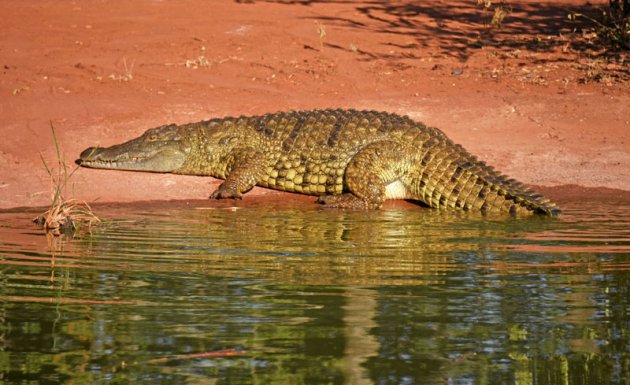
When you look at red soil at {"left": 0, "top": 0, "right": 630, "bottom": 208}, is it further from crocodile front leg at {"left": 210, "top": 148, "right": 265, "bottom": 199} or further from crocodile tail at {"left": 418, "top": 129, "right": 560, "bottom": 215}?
crocodile tail at {"left": 418, "top": 129, "right": 560, "bottom": 215}

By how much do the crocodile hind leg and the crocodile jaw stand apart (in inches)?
73.8

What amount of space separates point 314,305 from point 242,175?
18.6ft

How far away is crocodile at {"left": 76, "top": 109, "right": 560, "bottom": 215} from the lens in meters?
10.3

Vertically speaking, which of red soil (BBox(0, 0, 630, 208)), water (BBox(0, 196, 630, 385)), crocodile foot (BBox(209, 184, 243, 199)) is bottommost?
water (BBox(0, 196, 630, 385))

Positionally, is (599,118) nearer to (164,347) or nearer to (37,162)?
(37,162)

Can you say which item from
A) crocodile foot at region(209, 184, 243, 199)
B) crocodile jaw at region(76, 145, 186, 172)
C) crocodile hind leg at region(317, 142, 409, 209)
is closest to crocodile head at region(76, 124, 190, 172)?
crocodile jaw at region(76, 145, 186, 172)

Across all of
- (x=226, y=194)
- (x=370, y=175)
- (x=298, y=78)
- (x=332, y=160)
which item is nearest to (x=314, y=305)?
(x=370, y=175)

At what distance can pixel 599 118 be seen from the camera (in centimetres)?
1313

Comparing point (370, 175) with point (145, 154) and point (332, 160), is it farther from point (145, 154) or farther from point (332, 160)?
point (145, 154)

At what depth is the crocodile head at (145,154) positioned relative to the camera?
11.2 meters

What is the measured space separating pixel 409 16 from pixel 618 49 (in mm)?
4452

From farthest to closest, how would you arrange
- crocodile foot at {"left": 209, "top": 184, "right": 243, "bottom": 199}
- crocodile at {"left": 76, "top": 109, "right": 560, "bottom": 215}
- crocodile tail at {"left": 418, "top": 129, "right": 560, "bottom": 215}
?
crocodile foot at {"left": 209, "top": 184, "right": 243, "bottom": 199}, crocodile at {"left": 76, "top": 109, "right": 560, "bottom": 215}, crocodile tail at {"left": 418, "top": 129, "right": 560, "bottom": 215}

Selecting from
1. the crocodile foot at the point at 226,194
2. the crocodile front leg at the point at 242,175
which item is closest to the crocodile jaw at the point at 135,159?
the crocodile front leg at the point at 242,175

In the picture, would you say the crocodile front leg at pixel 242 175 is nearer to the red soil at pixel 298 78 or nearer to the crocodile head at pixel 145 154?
the red soil at pixel 298 78
